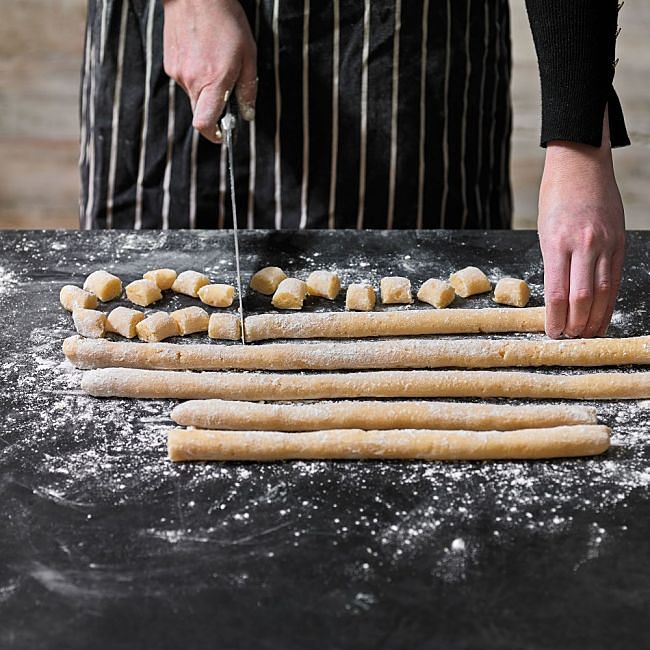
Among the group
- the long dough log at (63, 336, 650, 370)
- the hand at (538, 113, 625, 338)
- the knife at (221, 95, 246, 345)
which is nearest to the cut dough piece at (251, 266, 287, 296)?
the knife at (221, 95, 246, 345)

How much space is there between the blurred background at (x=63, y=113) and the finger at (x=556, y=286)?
93.9 inches

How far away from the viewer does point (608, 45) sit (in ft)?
5.74

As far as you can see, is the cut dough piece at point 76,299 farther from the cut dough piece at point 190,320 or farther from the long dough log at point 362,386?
the long dough log at point 362,386

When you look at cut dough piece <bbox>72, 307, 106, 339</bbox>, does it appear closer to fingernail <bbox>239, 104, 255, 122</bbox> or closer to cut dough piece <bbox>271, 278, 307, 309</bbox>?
cut dough piece <bbox>271, 278, 307, 309</bbox>

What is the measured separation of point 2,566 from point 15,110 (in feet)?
10.2

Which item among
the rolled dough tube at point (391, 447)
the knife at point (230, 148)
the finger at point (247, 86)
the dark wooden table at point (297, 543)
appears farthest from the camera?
the finger at point (247, 86)

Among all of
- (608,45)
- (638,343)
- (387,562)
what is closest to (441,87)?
(608,45)

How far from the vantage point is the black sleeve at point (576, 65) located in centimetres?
171

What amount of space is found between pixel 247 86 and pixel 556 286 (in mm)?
798

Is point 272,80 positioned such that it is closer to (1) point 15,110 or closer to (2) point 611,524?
(2) point 611,524

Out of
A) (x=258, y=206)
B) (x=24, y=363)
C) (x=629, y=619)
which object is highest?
(x=258, y=206)


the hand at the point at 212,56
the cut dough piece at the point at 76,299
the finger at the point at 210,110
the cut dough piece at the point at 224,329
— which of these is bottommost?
the cut dough piece at the point at 224,329

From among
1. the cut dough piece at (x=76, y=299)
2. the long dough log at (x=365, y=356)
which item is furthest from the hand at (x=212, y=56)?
the long dough log at (x=365, y=356)

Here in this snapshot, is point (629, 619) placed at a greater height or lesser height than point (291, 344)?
lesser
